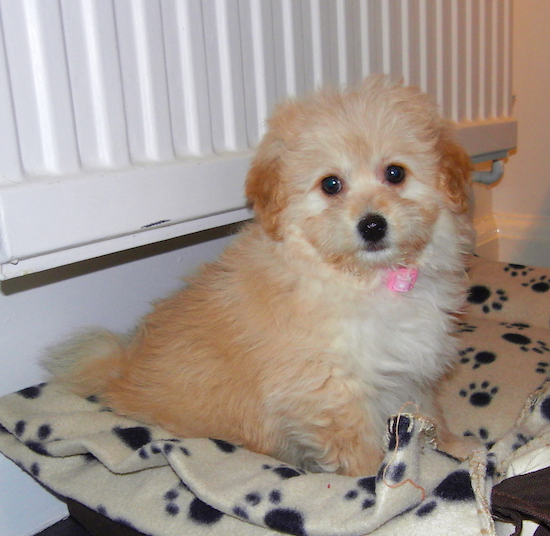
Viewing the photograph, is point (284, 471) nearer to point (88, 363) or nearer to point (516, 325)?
point (88, 363)

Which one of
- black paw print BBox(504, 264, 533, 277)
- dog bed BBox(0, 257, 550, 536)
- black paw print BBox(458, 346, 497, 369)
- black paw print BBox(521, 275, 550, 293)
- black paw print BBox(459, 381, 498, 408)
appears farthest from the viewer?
black paw print BBox(504, 264, 533, 277)

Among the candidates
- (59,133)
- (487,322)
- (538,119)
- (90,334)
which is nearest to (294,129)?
(59,133)

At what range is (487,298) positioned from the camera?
2973mm

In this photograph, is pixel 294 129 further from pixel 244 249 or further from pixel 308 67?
pixel 308 67

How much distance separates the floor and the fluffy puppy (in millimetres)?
532

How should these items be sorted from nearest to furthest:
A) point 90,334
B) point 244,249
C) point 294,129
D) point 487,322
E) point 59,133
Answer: point 59,133
point 294,129
point 244,249
point 90,334
point 487,322

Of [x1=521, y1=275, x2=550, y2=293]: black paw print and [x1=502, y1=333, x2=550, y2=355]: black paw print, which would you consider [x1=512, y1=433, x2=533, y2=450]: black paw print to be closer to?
[x1=502, y1=333, x2=550, y2=355]: black paw print

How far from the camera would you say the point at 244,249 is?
1.95 m

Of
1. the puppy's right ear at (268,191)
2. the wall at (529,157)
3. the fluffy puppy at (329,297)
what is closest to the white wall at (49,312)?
the fluffy puppy at (329,297)

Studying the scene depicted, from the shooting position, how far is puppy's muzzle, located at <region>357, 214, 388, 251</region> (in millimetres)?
1642

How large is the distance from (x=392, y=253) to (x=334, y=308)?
0.71 ft

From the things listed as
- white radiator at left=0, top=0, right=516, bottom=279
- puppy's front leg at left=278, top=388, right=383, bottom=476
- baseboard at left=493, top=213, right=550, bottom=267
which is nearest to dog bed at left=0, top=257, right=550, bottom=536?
puppy's front leg at left=278, top=388, right=383, bottom=476

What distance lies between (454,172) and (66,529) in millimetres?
1732

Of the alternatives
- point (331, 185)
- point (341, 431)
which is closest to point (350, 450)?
point (341, 431)
